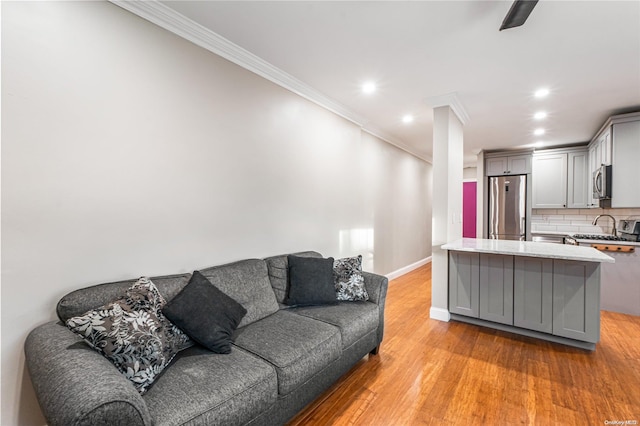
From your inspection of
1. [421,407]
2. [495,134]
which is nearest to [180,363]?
[421,407]

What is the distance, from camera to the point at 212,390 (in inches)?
52.6

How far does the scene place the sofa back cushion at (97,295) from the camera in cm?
149

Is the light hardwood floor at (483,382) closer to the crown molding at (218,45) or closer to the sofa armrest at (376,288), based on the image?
the sofa armrest at (376,288)

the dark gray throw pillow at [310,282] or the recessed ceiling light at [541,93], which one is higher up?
the recessed ceiling light at [541,93]

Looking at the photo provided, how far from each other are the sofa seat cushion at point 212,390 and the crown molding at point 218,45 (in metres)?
2.21

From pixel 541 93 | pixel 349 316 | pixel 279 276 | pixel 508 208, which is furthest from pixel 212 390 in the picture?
pixel 508 208

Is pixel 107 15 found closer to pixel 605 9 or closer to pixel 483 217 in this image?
pixel 605 9

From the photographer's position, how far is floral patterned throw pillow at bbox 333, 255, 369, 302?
2600 millimetres

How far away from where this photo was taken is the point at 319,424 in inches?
70.6

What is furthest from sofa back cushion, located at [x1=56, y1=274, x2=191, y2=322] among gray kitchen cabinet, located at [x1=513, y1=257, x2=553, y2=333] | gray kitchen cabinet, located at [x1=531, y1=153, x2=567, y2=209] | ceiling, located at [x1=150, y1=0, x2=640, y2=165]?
gray kitchen cabinet, located at [x1=531, y1=153, x2=567, y2=209]

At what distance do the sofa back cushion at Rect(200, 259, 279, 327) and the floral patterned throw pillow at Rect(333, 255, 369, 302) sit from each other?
1.95 ft

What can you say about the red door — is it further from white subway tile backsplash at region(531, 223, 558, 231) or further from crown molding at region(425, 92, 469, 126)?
crown molding at region(425, 92, 469, 126)

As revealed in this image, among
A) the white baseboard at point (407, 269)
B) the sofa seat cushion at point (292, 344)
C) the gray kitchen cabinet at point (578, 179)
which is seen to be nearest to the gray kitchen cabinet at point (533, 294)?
the sofa seat cushion at point (292, 344)

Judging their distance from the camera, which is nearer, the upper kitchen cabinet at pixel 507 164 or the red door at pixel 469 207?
the upper kitchen cabinet at pixel 507 164
